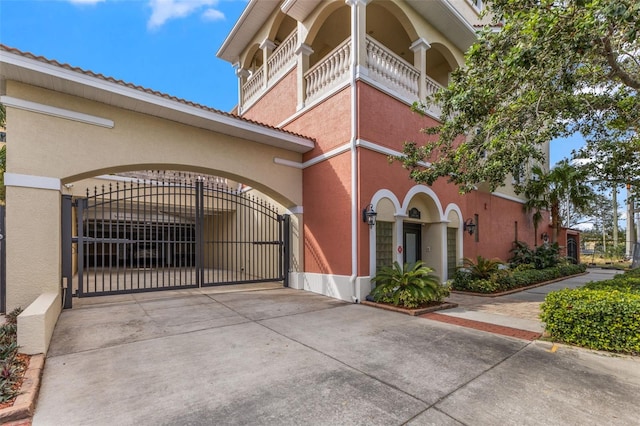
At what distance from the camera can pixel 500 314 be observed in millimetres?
7191

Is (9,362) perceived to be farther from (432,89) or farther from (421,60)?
(432,89)

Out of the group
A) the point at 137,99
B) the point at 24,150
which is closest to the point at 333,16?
the point at 137,99

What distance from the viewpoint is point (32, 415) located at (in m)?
2.92

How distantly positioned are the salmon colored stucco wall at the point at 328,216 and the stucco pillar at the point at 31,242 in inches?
240

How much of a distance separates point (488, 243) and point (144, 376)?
14504mm

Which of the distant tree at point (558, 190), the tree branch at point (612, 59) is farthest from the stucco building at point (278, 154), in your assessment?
the tree branch at point (612, 59)

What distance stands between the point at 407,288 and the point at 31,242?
7913mm

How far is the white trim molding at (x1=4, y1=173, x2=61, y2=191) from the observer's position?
567cm

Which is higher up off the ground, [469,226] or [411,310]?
[469,226]

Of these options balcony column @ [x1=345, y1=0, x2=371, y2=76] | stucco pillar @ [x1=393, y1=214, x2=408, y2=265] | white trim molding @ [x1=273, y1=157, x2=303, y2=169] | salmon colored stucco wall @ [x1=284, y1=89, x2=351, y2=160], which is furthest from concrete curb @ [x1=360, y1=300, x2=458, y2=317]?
balcony column @ [x1=345, y1=0, x2=371, y2=76]

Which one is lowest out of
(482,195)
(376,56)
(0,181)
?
(482,195)

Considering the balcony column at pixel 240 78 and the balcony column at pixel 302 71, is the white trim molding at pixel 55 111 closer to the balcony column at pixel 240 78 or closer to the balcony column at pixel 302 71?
the balcony column at pixel 302 71

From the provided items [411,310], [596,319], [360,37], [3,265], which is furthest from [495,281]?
[3,265]

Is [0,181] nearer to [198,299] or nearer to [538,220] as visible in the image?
[198,299]
